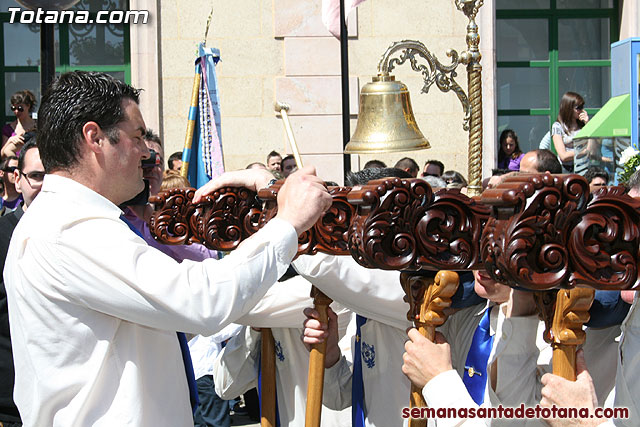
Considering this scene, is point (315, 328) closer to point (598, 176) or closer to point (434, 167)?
point (598, 176)

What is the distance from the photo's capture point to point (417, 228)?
2109mm

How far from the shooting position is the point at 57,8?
3.42 metres

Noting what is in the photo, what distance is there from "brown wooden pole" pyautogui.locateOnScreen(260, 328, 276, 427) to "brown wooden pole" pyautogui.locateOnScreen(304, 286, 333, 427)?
414mm

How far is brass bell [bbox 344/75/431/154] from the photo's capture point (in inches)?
145

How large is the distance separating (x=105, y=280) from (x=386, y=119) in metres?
1.87

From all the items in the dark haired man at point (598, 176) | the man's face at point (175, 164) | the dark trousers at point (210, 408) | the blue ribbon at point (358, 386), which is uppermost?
the man's face at point (175, 164)

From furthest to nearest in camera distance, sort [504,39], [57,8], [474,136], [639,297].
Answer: [504,39] → [474,136] → [57,8] → [639,297]

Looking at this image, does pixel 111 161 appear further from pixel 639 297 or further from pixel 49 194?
pixel 639 297

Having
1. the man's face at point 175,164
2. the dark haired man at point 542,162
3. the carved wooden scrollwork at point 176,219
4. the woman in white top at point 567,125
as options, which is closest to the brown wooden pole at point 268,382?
the carved wooden scrollwork at point 176,219

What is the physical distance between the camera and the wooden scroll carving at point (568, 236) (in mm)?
1754

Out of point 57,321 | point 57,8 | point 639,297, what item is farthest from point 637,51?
point 57,321

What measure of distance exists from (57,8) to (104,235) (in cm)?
159

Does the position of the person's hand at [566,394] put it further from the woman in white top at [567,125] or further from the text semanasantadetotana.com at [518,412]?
the woman in white top at [567,125]

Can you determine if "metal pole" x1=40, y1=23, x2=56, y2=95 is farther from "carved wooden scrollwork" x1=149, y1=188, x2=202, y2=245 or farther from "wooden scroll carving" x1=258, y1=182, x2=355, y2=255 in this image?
"wooden scroll carving" x1=258, y1=182, x2=355, y2=255
